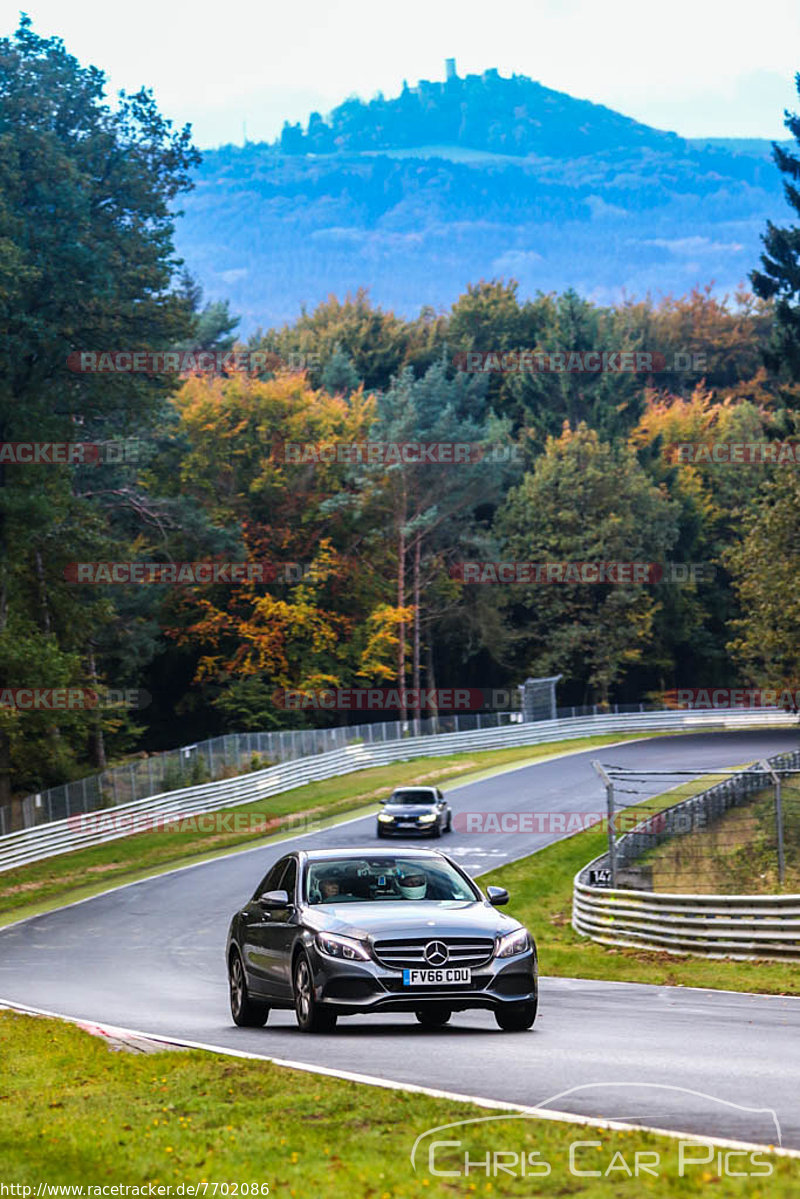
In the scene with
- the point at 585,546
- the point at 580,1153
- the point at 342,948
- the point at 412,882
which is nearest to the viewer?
the point at 580,1153

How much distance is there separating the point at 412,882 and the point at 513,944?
136cm

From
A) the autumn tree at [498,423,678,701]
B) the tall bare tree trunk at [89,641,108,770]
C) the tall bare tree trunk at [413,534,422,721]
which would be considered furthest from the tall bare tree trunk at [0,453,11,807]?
the autumn tree at [498,423,678,701]

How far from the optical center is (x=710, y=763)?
5512cm

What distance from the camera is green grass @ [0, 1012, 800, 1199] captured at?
6.43 meters

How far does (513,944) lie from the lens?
12164 millimetres

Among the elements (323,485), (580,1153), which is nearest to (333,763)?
(323,485)

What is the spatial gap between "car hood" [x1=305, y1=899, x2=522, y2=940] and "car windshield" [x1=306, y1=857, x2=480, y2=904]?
0.20m

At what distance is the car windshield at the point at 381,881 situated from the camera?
13031 mm

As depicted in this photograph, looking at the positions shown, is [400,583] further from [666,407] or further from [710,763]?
[666,407]

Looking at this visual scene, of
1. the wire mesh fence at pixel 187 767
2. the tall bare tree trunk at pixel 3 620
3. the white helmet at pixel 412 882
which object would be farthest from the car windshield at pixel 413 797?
the white helmet at pixel 412 882

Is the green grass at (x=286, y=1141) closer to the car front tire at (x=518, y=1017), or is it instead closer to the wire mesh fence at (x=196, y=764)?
the car front tire at (x=518, y=1017)

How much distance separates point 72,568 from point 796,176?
3237cm

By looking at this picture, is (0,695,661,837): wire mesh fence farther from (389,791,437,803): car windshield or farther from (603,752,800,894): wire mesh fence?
(603,752,800,894): wire mesh fence

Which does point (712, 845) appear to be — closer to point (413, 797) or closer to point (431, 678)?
point (413, 797)
